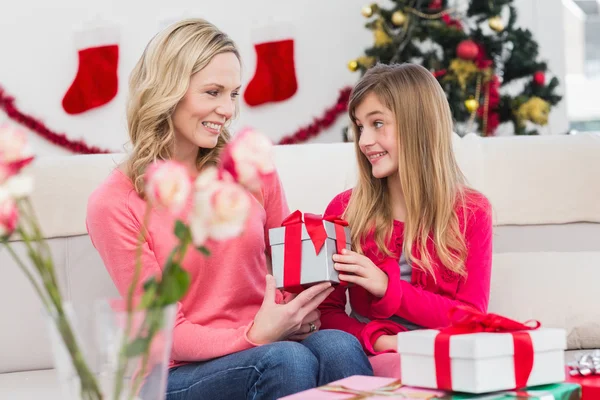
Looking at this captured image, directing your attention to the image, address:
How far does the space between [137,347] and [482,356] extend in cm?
57

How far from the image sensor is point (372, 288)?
183cm

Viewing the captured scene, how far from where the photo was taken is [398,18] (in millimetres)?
3840

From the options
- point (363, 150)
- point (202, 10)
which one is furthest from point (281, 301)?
point (202, 10)

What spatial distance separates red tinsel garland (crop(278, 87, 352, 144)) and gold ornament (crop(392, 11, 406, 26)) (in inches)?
18.5

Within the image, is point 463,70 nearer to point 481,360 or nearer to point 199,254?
point 199,254

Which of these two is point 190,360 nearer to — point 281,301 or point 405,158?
point 281,301

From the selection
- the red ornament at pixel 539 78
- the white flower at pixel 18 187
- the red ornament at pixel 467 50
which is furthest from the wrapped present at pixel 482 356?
the red ornament at pixel 539 78

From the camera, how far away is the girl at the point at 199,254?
5.61 feet

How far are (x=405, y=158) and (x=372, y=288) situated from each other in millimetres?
356

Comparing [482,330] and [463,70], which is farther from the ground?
[463,70]

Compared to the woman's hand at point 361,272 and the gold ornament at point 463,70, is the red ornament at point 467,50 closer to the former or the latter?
the gold ornament at point 463,70

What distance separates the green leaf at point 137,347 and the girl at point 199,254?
735mm

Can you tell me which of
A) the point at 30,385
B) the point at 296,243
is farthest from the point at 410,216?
the point at 30,385

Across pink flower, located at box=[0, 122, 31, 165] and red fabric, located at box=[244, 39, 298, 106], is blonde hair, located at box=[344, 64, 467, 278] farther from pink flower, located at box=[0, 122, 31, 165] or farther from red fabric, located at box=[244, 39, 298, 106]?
red fabric, located at box=[244, 39, 298, 106]
